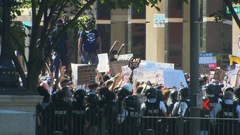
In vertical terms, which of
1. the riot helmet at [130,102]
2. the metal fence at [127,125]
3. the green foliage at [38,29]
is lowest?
the metal fence at [127,125]

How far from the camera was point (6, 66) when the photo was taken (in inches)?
497

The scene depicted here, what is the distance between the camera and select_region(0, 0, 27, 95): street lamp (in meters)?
12.6

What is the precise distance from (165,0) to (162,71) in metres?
17.4

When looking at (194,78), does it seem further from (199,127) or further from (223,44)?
(223,44)

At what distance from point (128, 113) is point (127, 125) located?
2.99ft

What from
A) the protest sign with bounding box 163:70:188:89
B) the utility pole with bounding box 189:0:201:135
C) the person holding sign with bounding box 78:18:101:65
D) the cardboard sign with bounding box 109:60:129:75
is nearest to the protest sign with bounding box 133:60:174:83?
the cardboard sign with bounding box 109:60:129:75

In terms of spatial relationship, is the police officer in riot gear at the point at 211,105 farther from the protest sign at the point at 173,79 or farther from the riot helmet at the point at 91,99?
the protest sign at the point at 173,79

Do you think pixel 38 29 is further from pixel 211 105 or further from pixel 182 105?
pixel 211 105

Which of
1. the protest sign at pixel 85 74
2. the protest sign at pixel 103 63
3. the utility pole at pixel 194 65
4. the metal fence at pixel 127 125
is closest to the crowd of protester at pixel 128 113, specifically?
the metal fence at pixel 127 125

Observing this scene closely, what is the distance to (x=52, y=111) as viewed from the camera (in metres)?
15.4

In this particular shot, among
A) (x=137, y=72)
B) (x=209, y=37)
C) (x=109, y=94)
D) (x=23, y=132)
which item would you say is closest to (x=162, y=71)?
(x=137, y=72)

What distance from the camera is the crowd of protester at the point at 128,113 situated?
48.8 ft

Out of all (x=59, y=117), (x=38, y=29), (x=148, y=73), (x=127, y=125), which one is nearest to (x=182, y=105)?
(x=127, y=125)

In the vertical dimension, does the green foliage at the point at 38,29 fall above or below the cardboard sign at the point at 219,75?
above
